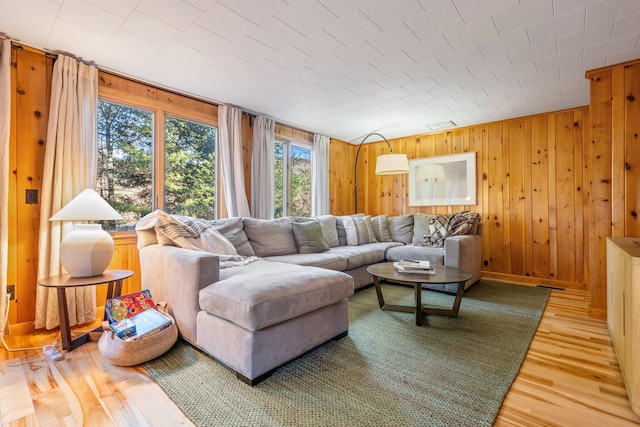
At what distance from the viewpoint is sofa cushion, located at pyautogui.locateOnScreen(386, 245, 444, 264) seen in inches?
137

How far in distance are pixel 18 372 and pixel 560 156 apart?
5.45 meters

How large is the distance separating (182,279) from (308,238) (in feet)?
5.47

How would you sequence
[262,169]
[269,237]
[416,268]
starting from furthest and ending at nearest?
[262,169] < [269,237] < [416,268]

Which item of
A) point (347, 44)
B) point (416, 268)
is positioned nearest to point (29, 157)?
point (347, 44)

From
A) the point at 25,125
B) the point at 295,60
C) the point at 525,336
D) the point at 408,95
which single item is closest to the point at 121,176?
the point at 25,125

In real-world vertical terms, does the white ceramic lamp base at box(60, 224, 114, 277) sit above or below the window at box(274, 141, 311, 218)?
below

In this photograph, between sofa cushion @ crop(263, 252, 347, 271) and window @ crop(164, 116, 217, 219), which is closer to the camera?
sofa cushion @ crop(263, 252, 347, 271)

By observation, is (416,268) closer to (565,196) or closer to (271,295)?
(271,295)

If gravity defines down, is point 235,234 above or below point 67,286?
above

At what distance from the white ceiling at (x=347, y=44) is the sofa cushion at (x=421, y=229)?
5.34 ft

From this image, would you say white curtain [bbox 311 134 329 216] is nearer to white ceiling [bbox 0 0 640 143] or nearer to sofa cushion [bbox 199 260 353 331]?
white ceiling [bbox 0 0 640 143]

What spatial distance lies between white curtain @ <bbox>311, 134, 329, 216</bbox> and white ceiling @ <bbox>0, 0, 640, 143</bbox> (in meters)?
1.38

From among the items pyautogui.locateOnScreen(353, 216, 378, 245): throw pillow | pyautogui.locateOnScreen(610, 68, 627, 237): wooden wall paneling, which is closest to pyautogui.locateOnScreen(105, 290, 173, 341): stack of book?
pyautogui.locateOnScreen(353, 216, 378, 245): throw pillow

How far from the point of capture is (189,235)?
2361 millimetres
